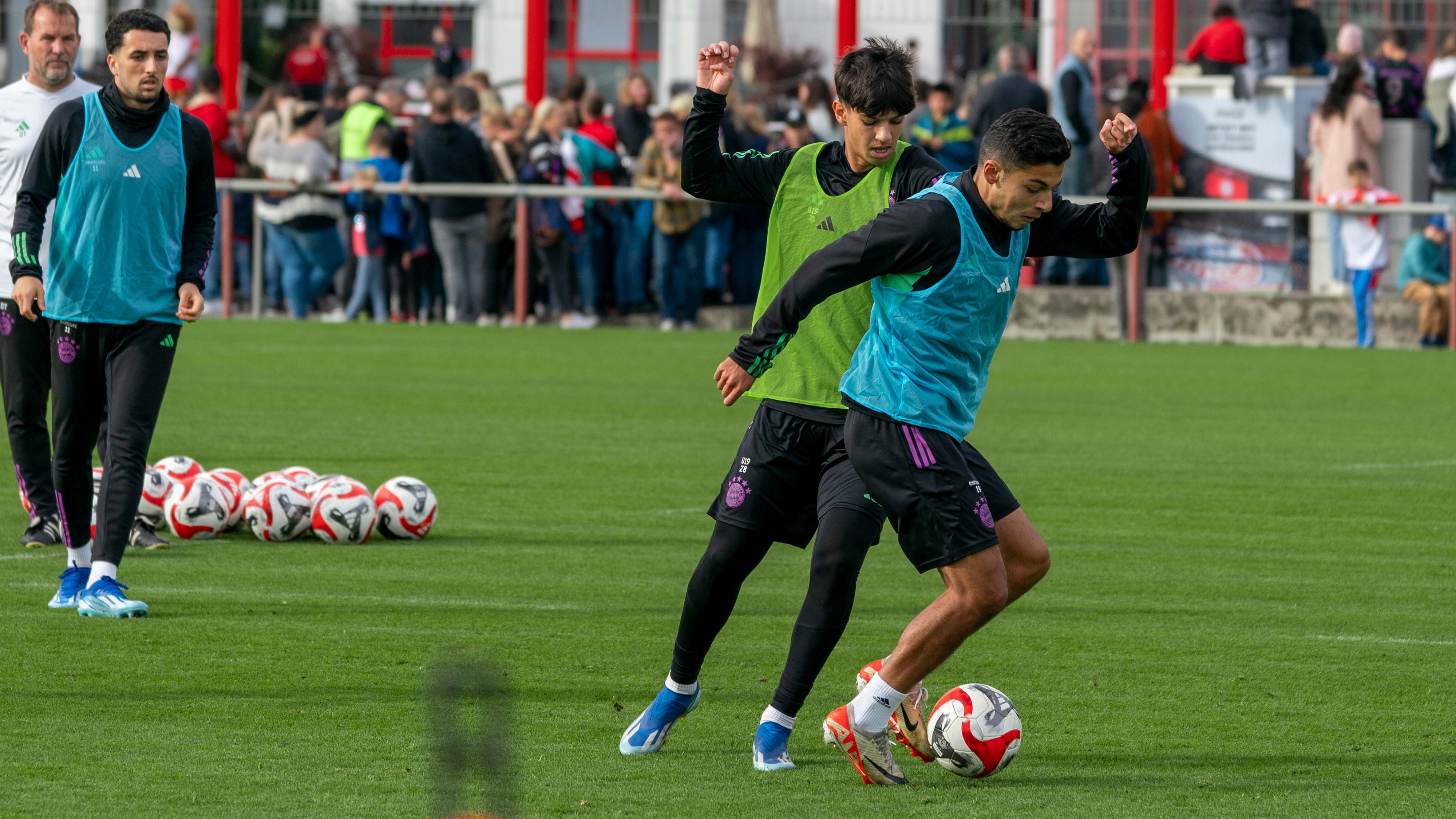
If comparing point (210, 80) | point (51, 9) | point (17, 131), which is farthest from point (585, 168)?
point (51, 9)

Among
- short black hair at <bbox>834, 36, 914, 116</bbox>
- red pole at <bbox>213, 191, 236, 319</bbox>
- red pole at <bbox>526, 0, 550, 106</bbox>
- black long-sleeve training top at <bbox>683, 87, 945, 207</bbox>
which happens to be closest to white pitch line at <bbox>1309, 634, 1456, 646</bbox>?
black long-sleeve training top at <bbox>683, 87, 945, 207</bbox>

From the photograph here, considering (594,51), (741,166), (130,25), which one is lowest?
(741,166)

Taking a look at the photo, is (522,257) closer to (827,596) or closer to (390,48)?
(827,596)

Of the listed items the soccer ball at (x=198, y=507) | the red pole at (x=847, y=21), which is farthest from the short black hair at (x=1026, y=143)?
the red pole at (x=847, y=21)

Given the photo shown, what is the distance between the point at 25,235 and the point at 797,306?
131 inches

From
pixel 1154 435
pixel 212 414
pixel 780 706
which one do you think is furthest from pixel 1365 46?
pixel 780 706

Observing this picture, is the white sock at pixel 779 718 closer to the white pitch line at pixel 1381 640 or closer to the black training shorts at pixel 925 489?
the black training shorts at pixel 925 489

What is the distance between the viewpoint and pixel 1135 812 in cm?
519

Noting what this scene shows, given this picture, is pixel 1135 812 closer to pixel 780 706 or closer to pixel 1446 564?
pixel 780 706

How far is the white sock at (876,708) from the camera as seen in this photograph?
5.42 meters

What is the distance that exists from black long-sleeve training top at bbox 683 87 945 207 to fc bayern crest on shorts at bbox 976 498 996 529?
3.23ft

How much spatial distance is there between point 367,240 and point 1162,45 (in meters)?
9.85

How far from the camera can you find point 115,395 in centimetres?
747

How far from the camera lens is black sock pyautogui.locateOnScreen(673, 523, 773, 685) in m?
5.71
